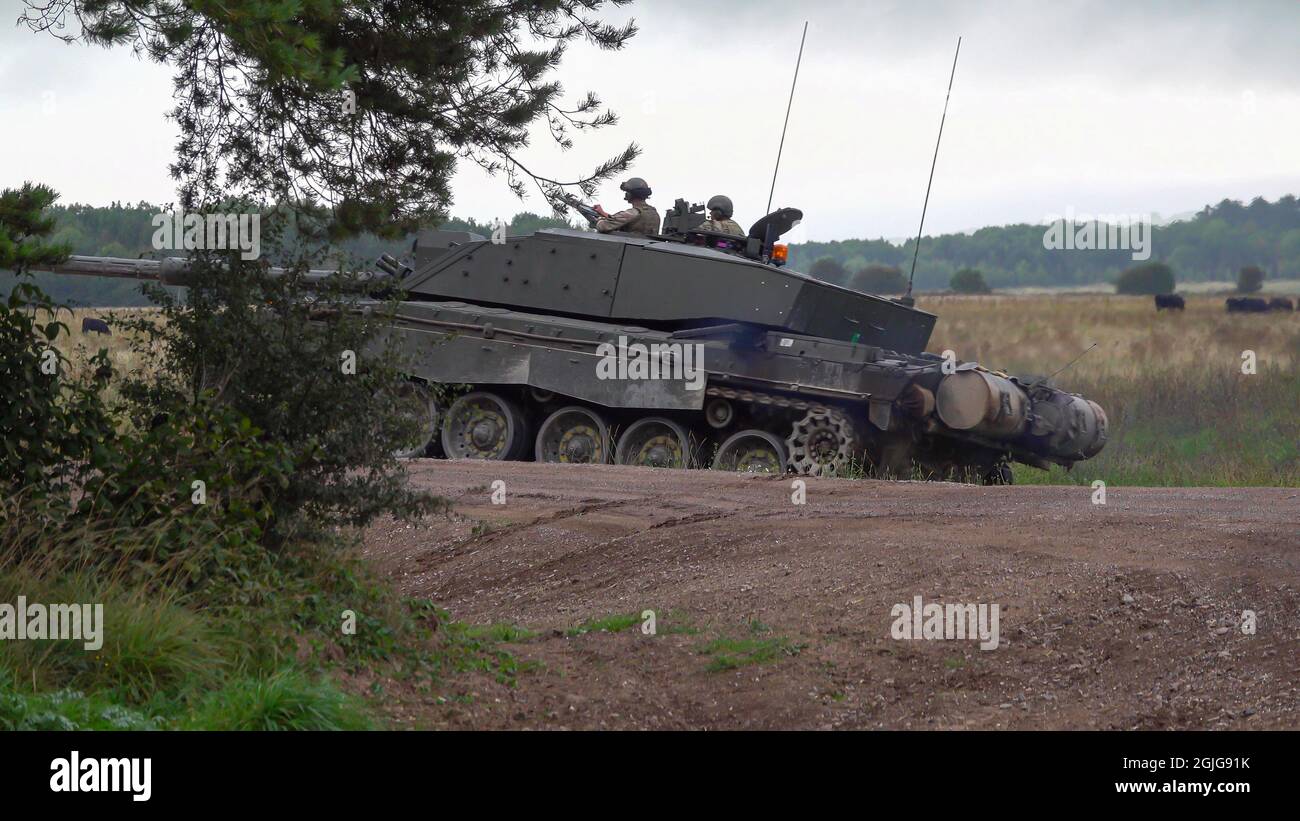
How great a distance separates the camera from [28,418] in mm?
6707

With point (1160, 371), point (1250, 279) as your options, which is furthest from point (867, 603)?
point (1250, 279)

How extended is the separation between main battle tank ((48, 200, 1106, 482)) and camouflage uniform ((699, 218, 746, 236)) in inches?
5.3

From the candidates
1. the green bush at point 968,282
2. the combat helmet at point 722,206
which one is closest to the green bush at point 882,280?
the green bush at point 968,282

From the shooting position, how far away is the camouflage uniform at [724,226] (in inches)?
682

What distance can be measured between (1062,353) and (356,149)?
27.8m

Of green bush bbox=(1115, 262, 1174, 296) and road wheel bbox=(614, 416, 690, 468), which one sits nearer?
road wheel bbox=(614, 416, 690, 468)

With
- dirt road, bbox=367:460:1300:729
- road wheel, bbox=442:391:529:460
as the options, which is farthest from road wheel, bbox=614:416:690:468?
dirt road, bbox=367:460:1300:729

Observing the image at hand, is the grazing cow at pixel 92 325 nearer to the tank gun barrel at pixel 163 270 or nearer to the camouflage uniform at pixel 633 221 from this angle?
the tank gun barrel at pixel 163 270

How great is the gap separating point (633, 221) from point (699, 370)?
2.71 meters

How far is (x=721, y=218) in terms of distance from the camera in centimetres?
Answer: 1764

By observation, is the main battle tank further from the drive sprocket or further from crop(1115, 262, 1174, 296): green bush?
crop(1115, 262, 1174, 296): green bush

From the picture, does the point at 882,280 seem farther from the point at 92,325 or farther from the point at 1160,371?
the point at 92,325

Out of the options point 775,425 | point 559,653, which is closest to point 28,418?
point 559,653

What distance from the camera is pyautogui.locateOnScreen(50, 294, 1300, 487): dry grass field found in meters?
18.0
